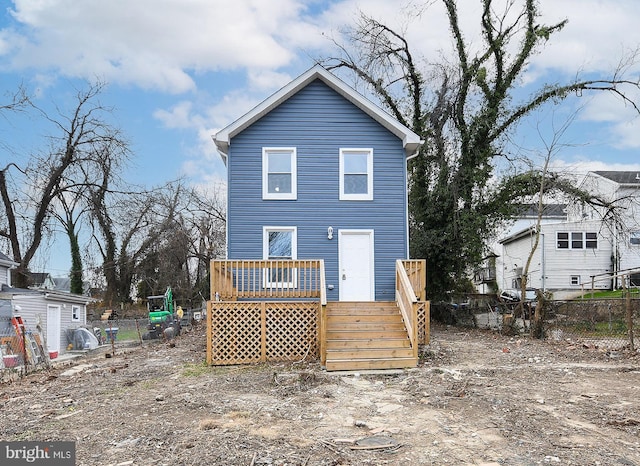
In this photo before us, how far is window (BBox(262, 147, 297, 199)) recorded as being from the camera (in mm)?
13312

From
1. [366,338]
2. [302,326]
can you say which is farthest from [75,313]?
[366,338]

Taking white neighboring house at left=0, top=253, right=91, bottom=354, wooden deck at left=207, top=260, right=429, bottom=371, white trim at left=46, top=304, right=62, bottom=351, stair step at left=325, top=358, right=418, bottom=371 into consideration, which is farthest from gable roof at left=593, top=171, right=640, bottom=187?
white trim at left=46, top=304, right=62, bottom=351

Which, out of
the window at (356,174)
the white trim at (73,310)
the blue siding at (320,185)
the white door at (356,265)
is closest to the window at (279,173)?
the blue siding at (320,185)

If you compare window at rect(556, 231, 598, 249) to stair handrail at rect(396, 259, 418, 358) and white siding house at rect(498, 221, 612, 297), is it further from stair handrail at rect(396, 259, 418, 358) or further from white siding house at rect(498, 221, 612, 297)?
stair handrail at rect(396, 259, 418, 358)

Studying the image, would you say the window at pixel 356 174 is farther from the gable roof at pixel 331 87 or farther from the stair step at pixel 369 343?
the stair step at pixel 369 343

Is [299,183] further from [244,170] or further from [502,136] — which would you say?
[502,136]

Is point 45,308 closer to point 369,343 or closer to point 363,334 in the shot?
point 363,334

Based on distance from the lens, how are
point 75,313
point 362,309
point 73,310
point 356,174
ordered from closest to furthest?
point 362,309
point 356,174
point 73,310
point 75,313

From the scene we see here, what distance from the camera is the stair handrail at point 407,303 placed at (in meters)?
9.88

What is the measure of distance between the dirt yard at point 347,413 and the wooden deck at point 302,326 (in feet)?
1.70

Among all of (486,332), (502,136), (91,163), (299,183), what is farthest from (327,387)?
(91,163)

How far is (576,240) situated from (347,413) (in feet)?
83.2

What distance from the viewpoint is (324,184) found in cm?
1344

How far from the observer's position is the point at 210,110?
21.0 metres
